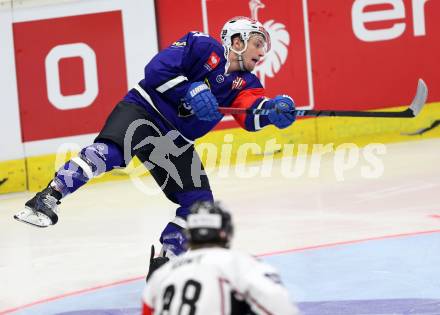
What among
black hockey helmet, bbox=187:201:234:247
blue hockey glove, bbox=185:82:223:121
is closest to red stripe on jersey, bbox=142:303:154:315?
black hockey helmet, bbox=187:201:234:247

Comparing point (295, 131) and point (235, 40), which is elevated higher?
point (235, 40)

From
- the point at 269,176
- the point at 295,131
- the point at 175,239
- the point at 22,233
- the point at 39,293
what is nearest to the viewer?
the point at 175,239

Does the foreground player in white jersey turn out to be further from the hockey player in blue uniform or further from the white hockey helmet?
the white hockey helmet

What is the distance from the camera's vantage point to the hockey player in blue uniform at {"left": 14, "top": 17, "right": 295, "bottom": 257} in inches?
200

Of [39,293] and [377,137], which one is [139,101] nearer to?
[39,293]

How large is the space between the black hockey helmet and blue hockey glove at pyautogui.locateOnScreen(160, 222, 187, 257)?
1994 millimetres

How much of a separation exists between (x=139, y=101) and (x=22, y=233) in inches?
100

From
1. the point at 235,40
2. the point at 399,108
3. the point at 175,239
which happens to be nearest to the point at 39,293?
the point at 175,239

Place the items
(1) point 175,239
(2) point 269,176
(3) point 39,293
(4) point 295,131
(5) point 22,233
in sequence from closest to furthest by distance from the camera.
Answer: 1. (1) point 175,239
2. (3) point 39,293
3. (5) point 22,233
4. (2) point 269,176
5. (4) point 295,131

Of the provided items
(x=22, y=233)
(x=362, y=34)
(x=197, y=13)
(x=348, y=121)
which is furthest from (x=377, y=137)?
(x=22, y=233)

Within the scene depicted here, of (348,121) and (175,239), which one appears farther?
(348,121)

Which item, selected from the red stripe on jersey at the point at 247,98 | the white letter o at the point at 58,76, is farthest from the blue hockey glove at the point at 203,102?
the white letter o at the point at 58,76

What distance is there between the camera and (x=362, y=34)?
984 centimetres

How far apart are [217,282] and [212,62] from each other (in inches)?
93.8
